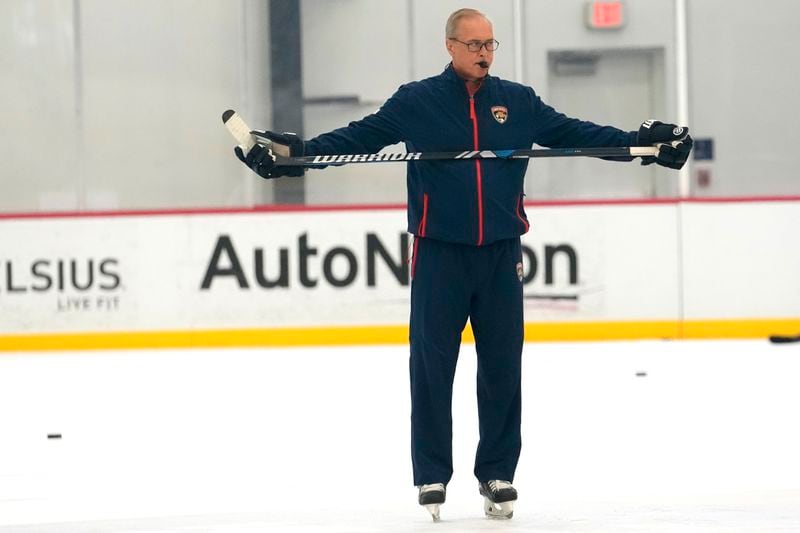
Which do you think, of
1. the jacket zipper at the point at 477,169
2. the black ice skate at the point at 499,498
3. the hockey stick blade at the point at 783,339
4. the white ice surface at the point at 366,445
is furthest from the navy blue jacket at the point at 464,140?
the hockey stick blade at the point at 783,339

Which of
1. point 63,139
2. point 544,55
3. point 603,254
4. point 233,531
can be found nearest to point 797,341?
point 603,254

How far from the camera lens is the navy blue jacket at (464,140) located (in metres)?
4.27

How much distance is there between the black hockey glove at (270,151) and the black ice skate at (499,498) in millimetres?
1011

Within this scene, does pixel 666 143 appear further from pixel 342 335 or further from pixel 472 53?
pixel 342 335

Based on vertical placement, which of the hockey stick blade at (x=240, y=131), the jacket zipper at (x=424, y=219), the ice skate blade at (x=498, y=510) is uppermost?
the hockey stick blade at (x=240, y=131)

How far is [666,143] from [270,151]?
1.10m

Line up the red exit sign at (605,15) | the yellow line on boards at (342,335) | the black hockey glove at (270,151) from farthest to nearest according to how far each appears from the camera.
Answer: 1. the red exit sign at (605,15)
2. the yellow line on boards at (342,335)
3. the black hockey glove at (270,151)

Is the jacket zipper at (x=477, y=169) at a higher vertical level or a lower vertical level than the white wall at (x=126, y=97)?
lower

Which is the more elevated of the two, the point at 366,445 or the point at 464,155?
the point at 464,155

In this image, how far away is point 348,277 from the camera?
11289 millimetres

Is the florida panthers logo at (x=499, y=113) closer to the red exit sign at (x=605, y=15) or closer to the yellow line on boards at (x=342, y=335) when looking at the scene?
the yellow line on boards at (x=342, y=335)

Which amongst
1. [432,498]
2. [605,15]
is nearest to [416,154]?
[432,498]

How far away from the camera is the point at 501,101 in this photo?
4.39 m

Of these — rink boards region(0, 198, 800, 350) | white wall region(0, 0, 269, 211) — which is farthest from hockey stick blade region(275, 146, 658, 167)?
white wall region(0, 0, 269, 211)
